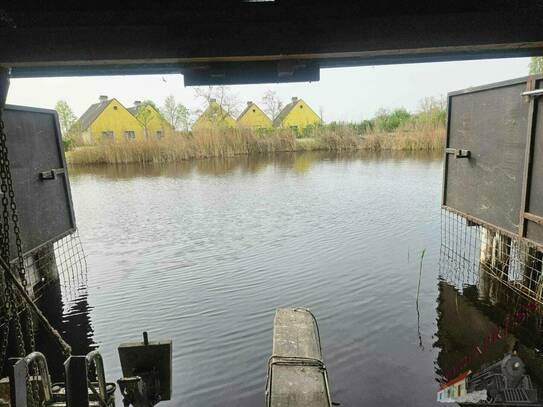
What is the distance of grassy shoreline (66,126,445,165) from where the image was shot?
98.7 ft

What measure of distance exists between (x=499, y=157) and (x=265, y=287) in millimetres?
4913

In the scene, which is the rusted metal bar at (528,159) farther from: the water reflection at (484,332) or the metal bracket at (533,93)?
the water reflection at (484,332)

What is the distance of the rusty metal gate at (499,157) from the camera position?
5.85 meters

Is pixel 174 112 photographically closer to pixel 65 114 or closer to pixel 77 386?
pixel 65 114

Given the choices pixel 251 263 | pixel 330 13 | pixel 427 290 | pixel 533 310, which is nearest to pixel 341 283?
pixel 427 290

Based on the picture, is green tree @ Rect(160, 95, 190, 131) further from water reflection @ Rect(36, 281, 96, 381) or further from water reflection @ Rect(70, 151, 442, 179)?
water reflection @ Rect(36, 281, 96, 381)

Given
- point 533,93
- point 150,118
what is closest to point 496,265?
point 533,93

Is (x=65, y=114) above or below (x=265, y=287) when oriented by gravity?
above

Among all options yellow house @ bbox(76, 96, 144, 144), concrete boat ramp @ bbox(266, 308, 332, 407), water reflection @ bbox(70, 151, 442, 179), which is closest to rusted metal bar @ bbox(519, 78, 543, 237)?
concrete boat ramp @ bbox(266, 308, 332, 407)

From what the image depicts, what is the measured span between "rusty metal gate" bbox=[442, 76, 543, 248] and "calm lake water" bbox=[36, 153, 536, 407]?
174cm

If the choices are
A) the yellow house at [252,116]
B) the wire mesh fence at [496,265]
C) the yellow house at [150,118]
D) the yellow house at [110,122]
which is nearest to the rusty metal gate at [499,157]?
the wire mesh fence at [496,265]

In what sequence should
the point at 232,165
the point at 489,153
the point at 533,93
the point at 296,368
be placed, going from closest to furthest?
the point at 296,368 < the point at 533,93 < the point at 489,153 < the point at 232,165

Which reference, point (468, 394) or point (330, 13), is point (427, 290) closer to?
point (468, 394)

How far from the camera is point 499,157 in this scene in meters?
6.84
